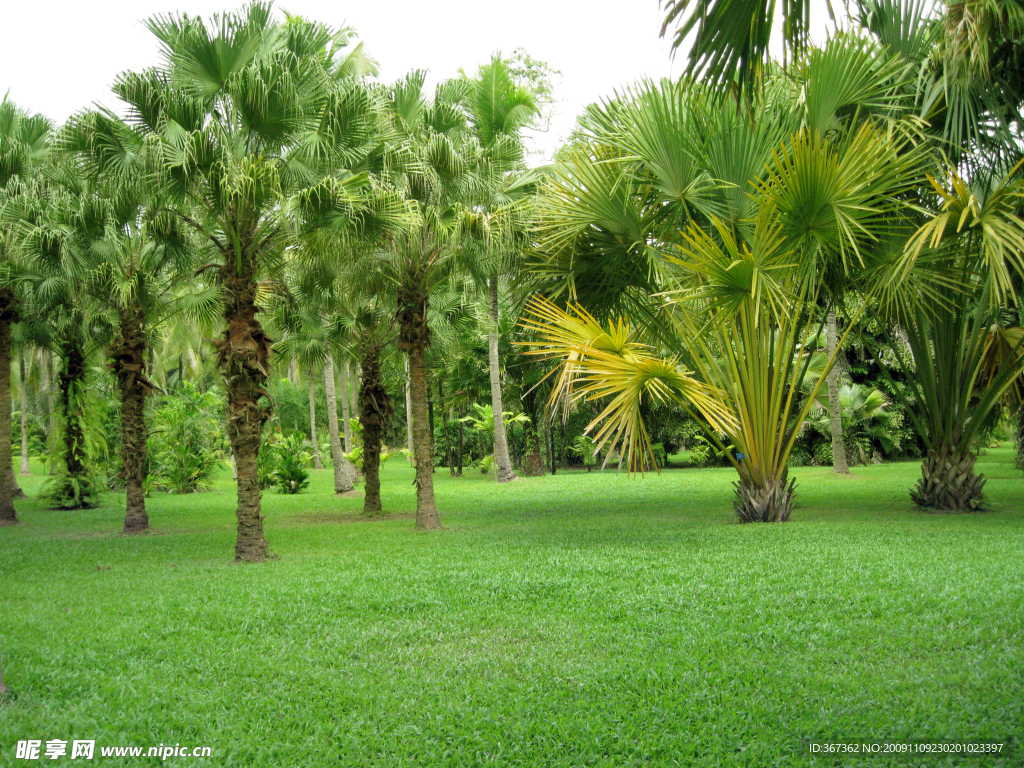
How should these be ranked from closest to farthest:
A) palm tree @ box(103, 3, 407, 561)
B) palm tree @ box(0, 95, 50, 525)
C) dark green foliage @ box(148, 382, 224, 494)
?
palm tree @ box(103, 3, 407, 561), palm tree @ box(0, 95, 50, 525), dark green foliage @ box(148, 382, 224, 494)

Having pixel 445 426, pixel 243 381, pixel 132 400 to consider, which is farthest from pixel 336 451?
pixel 243 381

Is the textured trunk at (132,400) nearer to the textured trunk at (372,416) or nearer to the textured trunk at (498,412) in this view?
the textured trunk at (372,416)

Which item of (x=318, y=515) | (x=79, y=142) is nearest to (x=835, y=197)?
(x=79, y=142)

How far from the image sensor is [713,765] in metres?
3.65

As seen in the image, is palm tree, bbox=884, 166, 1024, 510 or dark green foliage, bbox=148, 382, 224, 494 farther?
dark green foliage, bbox=148, 382, 224, 494

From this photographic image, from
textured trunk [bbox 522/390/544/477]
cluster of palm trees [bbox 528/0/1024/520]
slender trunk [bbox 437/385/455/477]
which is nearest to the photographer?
cluster of palm trees [bbox 528/0/1024/520]

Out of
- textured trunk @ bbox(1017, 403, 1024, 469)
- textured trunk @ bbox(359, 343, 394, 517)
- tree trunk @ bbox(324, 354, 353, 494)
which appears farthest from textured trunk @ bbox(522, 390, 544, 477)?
textured trunk @ bbox(1017, 403, 1024, 469)

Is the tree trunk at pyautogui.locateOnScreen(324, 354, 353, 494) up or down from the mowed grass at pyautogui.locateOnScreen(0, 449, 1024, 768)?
up

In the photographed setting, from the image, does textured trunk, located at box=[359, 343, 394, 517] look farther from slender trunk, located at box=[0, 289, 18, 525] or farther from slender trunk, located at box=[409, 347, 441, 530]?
slender trunk, located at box=[0, 289, 18, 525]

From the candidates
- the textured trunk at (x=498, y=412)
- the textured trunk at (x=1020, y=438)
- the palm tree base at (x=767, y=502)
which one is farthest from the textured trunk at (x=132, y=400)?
the textured trunk at (x=1020, y=438)

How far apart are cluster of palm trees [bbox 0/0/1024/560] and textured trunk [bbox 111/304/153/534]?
0.05 meters

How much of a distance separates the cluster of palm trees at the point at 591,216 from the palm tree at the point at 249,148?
0.12 ft

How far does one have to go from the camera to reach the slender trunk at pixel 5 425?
14461 millimetres

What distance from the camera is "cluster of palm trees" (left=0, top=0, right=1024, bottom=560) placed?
8.56m
